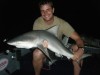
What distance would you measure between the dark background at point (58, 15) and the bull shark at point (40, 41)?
36.4 inches

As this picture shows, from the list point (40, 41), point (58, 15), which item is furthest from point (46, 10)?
point (58, 15)

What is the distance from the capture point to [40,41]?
2.83 metres

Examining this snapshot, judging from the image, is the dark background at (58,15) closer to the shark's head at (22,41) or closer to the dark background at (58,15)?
the dark background at (58,15)

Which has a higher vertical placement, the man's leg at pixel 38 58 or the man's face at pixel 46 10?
the man's face at pixel 46 10

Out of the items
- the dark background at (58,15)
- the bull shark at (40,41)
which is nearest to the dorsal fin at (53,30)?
the bull shark at (40,41)

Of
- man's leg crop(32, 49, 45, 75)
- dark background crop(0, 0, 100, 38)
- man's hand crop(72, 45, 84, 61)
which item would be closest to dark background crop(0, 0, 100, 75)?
dark background crop(0, 0, 100, 38)

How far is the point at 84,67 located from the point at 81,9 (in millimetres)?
3090

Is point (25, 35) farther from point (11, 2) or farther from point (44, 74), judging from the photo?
point (11, 2)

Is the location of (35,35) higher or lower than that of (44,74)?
higher

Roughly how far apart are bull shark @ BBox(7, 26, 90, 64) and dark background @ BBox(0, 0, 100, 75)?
92 centimetres

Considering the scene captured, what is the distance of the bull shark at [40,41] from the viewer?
277cm

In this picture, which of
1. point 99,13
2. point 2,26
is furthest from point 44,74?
point 99,13

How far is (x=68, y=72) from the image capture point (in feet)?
11.8

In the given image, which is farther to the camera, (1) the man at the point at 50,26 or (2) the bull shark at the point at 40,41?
(1) the man at the point at 50,26
